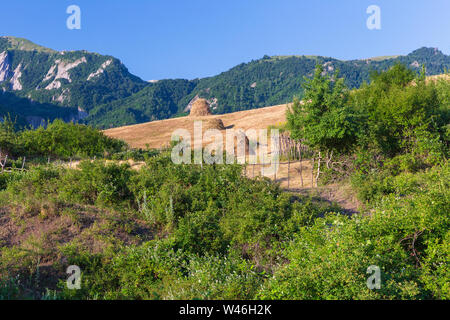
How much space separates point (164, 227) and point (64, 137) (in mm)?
16969

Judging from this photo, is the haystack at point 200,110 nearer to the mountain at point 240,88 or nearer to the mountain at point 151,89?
the mountain at point 240,88

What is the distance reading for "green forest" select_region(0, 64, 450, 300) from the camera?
577 cm

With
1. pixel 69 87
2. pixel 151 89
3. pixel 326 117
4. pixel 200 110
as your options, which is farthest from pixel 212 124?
pixel 69 87

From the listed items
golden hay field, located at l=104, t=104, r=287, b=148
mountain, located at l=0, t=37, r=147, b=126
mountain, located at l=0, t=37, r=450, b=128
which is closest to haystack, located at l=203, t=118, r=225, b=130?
golden hay field, located at l=104, t=104, r=287, b=148

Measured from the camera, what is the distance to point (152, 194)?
11.5 metres

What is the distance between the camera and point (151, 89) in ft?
565

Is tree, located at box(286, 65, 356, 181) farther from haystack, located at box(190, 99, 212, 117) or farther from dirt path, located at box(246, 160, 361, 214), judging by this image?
haystack, located at box(190, 99, 212, 117)

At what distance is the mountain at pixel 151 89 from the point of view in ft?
462

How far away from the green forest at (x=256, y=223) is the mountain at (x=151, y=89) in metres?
118

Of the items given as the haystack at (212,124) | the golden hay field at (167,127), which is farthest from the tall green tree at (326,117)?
the haystack at (212,124)

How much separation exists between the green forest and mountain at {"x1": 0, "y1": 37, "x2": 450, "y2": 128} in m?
118

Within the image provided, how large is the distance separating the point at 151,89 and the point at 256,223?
171 meters

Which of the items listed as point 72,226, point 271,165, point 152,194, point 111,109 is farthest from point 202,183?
point 111,109

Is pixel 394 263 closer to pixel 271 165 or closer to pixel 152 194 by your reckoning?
pixel 152 194
